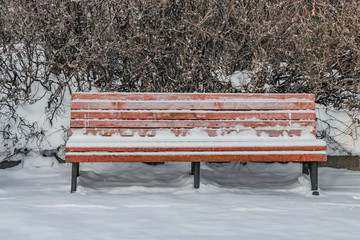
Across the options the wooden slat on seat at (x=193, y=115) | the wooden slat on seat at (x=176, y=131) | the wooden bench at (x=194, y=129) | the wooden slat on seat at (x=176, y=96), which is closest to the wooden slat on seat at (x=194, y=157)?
the wooden bench at (x=194, y=129)

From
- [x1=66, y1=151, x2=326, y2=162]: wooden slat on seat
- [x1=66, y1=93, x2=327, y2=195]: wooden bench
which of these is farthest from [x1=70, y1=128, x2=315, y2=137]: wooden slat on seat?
[x1=66, y1=151, x2=326, y2=162]: wooden slat on seat

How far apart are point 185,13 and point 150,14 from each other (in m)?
0.39

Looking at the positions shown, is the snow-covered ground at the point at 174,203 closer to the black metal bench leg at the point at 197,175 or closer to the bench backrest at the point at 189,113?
the black metal bench leg at the point at 197,175

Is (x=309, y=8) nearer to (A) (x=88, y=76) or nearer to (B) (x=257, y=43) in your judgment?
(B) (x=257, y=43)

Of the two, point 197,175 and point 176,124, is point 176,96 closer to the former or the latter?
point 176,124

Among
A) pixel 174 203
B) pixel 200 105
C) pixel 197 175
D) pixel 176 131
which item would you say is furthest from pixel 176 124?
pixel 174 203

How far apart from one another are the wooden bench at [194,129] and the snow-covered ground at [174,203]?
1.02 feet

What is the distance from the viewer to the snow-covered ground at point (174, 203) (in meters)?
3.17

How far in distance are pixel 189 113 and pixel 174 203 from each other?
100 cm

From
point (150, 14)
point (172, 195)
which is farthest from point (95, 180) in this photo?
point (150, 14)

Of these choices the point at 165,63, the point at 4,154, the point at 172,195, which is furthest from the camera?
the point at 165,63

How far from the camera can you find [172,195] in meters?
4.38

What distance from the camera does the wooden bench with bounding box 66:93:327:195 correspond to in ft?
14.7

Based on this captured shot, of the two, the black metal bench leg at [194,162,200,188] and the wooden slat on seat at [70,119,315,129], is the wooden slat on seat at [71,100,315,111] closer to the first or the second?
the wooden slat on seat at [70,119,315,129]
